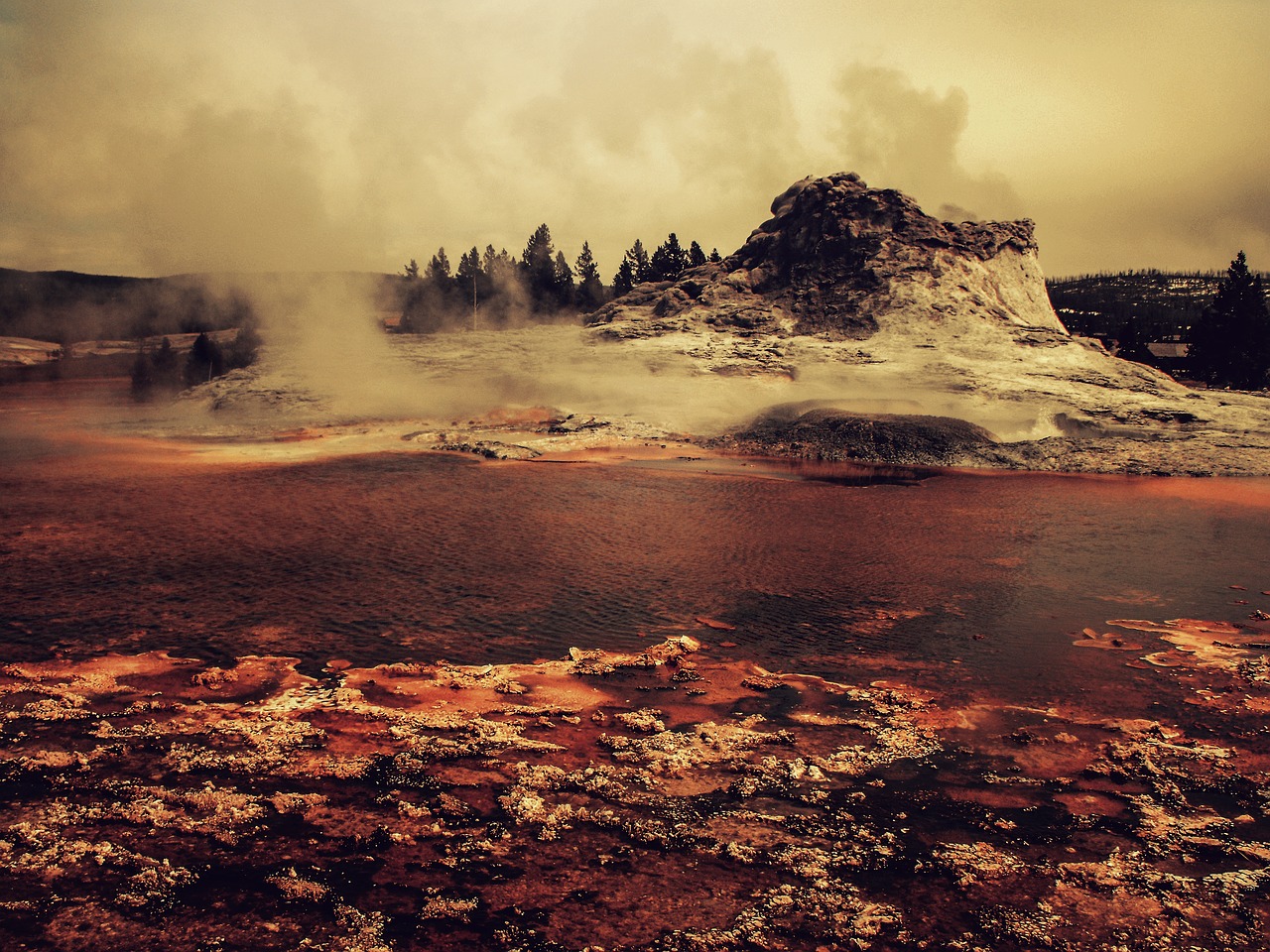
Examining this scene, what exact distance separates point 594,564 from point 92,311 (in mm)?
50418

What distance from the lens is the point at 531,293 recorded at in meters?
47.2

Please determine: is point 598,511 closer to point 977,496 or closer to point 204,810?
point 977,496

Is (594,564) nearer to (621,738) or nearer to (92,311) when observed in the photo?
(621,738)

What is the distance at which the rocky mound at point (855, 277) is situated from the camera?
84.8 feet

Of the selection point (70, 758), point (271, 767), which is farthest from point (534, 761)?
point (70, 758)

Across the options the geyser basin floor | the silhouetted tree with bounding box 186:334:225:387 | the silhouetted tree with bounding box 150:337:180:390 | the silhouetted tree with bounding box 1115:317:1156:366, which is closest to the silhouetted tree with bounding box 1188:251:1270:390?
the silhouetted tree with bounding box 1115:317:1156:366

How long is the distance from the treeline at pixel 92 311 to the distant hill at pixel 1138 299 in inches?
2259

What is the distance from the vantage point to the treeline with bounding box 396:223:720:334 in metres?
42.0

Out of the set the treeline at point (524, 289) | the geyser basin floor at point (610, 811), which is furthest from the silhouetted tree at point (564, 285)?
the geyser basin floor at point (610, 811)

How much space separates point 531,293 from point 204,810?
45.5 m

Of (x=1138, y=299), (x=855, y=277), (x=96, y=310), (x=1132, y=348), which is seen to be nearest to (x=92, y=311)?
(x=96, y=310)

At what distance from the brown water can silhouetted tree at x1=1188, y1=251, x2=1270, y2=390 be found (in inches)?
964

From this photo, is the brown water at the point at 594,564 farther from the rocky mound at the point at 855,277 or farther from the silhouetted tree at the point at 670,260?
the silhouetted tree at the point at 670,260

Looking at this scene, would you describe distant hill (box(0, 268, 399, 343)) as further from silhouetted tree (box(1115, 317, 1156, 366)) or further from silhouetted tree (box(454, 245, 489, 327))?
silhouetted tree (box(1115, 317, 1156, 366))
